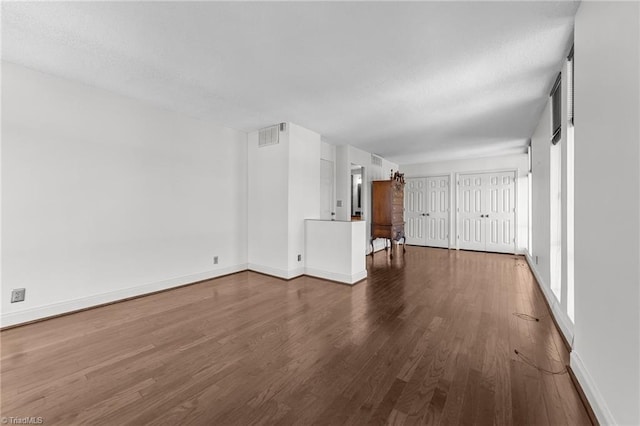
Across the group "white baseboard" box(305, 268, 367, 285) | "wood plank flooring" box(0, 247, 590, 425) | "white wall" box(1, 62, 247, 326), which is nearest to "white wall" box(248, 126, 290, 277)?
"white baseboard" box(305, 268, 367, 285)

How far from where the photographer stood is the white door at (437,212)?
7.06m

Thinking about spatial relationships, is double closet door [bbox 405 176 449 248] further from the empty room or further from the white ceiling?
the white ceiling

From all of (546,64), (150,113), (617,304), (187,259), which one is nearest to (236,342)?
(187,259)

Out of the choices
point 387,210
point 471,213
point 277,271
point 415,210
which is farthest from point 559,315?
point 415,210

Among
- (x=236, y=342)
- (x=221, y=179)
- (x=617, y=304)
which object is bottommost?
(x=236, y=342)

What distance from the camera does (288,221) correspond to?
13.5ft

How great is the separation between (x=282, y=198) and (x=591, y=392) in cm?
369

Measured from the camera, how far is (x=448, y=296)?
3262 mm

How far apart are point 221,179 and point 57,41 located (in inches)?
93.4

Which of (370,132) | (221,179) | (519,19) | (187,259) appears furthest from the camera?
(370,132)

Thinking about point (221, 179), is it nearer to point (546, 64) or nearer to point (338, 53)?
point (338, 53)

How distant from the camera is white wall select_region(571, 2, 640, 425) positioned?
1.11 m

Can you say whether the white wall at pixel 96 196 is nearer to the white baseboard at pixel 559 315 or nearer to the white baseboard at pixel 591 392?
the white baseboard at pixel 591 392

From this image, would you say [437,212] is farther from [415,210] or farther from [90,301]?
[90,301]
